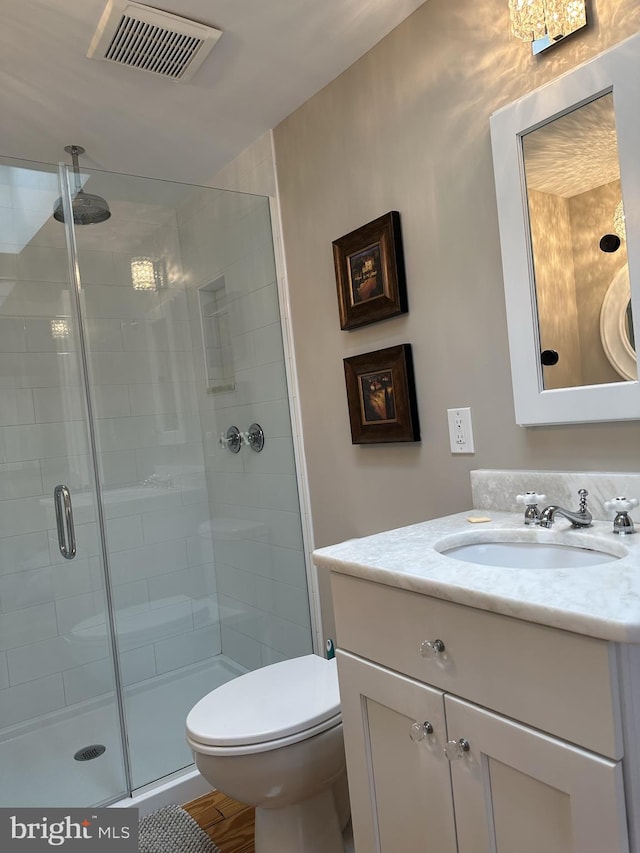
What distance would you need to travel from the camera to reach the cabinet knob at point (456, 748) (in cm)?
97

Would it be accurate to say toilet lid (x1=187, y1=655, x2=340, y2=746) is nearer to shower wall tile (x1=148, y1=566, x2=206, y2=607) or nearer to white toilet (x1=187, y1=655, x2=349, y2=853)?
white toilet (x1=187, y1=655, x2=349, y2=853)

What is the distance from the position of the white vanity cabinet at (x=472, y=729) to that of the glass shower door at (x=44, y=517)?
1.27 metres

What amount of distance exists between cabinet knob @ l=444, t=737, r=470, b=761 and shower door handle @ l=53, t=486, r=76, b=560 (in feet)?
5.42

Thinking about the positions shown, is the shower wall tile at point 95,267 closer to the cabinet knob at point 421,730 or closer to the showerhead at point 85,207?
the showerhead at point 85,207

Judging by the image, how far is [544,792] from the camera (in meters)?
0.86

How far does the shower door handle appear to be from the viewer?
2229 millimetres

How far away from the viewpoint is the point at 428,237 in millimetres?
1700

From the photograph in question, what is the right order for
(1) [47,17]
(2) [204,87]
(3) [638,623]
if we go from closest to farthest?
1. (3) [638,623]
2. (1) [47,17]
3. (2) [204,87]

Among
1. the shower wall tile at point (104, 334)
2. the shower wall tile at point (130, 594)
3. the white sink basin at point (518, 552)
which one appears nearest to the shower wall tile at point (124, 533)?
the shower wall tile at point (130, 594)

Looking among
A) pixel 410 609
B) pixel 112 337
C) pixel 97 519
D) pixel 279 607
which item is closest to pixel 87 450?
pixel 97 519

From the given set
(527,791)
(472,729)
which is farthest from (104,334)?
(527,791)

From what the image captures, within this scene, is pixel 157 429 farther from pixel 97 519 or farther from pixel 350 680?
pixel 350 680

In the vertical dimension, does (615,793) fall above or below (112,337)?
below

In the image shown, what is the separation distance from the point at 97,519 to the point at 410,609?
4.65 feet
